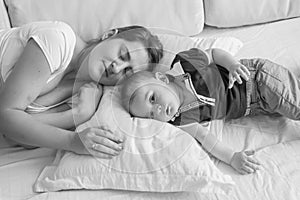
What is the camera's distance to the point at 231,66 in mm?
1306

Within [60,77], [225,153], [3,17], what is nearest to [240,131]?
[225,153]

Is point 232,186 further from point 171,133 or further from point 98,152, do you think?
point 98,152

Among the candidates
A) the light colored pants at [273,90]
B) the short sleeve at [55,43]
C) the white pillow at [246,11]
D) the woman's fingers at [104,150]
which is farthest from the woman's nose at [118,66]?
the white pillow at [246,11]

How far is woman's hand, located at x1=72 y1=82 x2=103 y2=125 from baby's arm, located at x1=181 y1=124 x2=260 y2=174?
0.81 feet

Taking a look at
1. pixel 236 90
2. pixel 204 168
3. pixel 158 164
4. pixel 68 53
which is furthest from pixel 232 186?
pixel 68 53

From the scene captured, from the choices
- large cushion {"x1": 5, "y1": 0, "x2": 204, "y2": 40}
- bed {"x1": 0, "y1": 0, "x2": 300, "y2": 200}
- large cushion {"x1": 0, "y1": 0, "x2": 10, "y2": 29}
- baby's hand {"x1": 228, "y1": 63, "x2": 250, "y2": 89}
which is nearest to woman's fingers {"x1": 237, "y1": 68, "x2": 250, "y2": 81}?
baby's hand {"x1": 228, "y1": 63, "x2": 250, "y2": 89}

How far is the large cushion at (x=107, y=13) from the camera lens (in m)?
1.48

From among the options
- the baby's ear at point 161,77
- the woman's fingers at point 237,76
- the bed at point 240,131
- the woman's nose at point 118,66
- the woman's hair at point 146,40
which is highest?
the woman's hair at point 146,40

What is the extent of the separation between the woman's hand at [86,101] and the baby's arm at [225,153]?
248mm

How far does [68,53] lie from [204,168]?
46 cm

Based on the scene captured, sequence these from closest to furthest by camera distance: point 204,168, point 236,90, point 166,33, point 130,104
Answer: point 204,168, point 130,104, point 236,90, point 166,33

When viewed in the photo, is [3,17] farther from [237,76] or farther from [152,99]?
[237,76]

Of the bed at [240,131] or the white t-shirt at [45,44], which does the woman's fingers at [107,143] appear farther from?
the white t-shirt at [45,44]

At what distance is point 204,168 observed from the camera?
110cm
